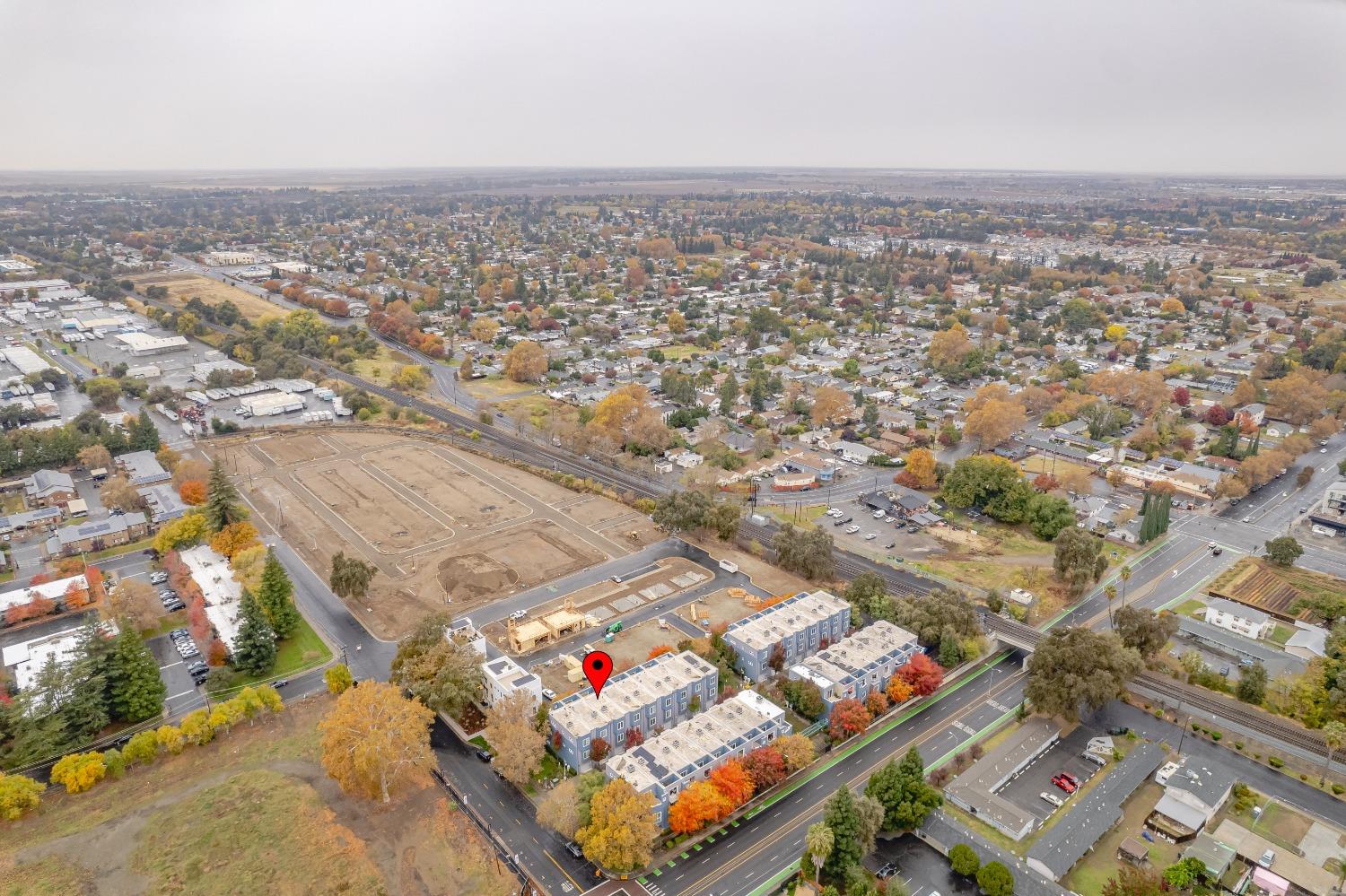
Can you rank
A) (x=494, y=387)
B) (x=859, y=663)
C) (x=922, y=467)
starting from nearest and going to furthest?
(x=859, y=663) → (x=922, y=467) → (x=494, y=387)

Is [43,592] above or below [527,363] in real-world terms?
below

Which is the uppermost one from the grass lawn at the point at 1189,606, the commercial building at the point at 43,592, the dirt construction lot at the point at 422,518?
the commercial building at the point at 43,592

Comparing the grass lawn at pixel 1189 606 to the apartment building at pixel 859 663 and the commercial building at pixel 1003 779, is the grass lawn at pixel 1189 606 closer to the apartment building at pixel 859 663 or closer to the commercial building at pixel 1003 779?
the commercial building at pixel 1003 779

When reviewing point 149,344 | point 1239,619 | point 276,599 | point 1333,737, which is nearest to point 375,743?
point 276,599

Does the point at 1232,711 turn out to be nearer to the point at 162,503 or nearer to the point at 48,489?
the point at 162,503

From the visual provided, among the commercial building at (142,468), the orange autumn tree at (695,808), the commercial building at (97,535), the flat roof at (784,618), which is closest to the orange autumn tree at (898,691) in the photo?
the flat roof at (784,618)
